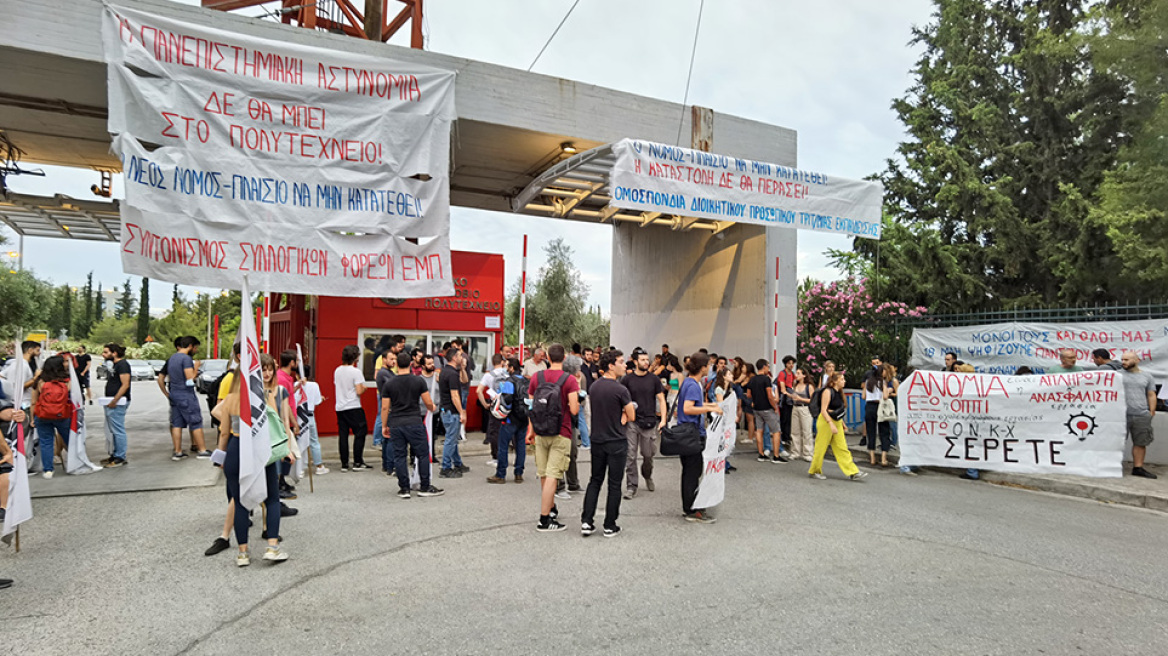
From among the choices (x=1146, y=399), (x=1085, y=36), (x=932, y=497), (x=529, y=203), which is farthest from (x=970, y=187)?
(x=932, y=497)

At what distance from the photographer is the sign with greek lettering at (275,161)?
8242mm

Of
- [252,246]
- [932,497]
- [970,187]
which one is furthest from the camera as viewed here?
[970,187]

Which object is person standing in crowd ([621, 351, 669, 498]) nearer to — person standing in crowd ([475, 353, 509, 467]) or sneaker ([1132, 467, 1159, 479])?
person standing in crowd ([475, 353, 509, 467])

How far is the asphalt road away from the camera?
383 cm

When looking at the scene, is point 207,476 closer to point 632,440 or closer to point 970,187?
point 632,440

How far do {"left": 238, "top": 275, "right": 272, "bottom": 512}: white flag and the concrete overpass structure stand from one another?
6752 mm

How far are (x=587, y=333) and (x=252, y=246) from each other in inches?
1054

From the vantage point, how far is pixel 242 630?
3.94m

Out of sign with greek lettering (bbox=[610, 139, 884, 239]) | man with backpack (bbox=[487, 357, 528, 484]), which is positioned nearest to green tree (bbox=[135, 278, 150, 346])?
man with backpack (bbox=[487, 357, 528, 484])

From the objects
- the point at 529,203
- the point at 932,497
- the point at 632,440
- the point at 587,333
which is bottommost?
the point at 932,497

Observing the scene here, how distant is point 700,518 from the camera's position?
665 cm

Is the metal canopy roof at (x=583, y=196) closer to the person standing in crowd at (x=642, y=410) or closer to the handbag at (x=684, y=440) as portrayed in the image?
the person standing in crowd at (x=642, y=410)

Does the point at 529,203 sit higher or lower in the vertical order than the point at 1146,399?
higher

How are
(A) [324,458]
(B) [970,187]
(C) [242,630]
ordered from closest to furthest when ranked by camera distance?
(C) [242,630]
(A) [324,458]
(B) [970,187]
